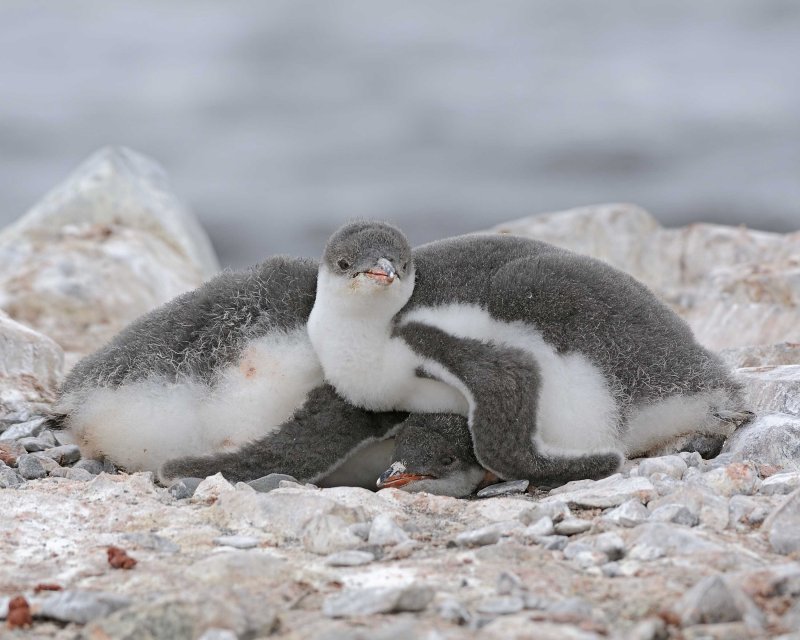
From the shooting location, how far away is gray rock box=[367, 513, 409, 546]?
10.2ft

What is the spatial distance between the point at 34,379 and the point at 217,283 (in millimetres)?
1431

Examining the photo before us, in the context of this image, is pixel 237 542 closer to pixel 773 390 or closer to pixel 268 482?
pixel 268 482

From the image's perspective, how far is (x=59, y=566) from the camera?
9.64 feet

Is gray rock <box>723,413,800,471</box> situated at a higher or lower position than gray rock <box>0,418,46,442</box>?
higher

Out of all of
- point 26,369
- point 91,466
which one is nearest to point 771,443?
point 91,466

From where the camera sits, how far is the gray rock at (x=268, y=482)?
3.99 meters

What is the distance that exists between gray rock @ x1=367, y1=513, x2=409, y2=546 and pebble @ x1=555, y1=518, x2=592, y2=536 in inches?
16.8

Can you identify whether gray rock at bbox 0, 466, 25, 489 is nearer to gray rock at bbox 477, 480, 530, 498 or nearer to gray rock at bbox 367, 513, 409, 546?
gray rock at bbox 367, 513, 409, 546

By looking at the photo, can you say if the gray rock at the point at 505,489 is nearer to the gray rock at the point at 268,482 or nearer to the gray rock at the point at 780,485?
the gray rock at the point at 268,482

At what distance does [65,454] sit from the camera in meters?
4.59

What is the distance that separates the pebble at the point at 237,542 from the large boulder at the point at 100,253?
398 cm

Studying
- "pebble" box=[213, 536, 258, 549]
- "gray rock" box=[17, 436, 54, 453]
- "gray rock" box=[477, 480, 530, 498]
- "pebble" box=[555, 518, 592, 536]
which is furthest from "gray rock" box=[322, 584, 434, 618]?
"gray rock" box=[17, 436, 54, 453]

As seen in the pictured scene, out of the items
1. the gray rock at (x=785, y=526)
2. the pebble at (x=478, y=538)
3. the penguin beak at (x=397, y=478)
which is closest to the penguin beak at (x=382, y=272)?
the penguin beak at (x=397, y=478)

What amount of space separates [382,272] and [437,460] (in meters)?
0.73
